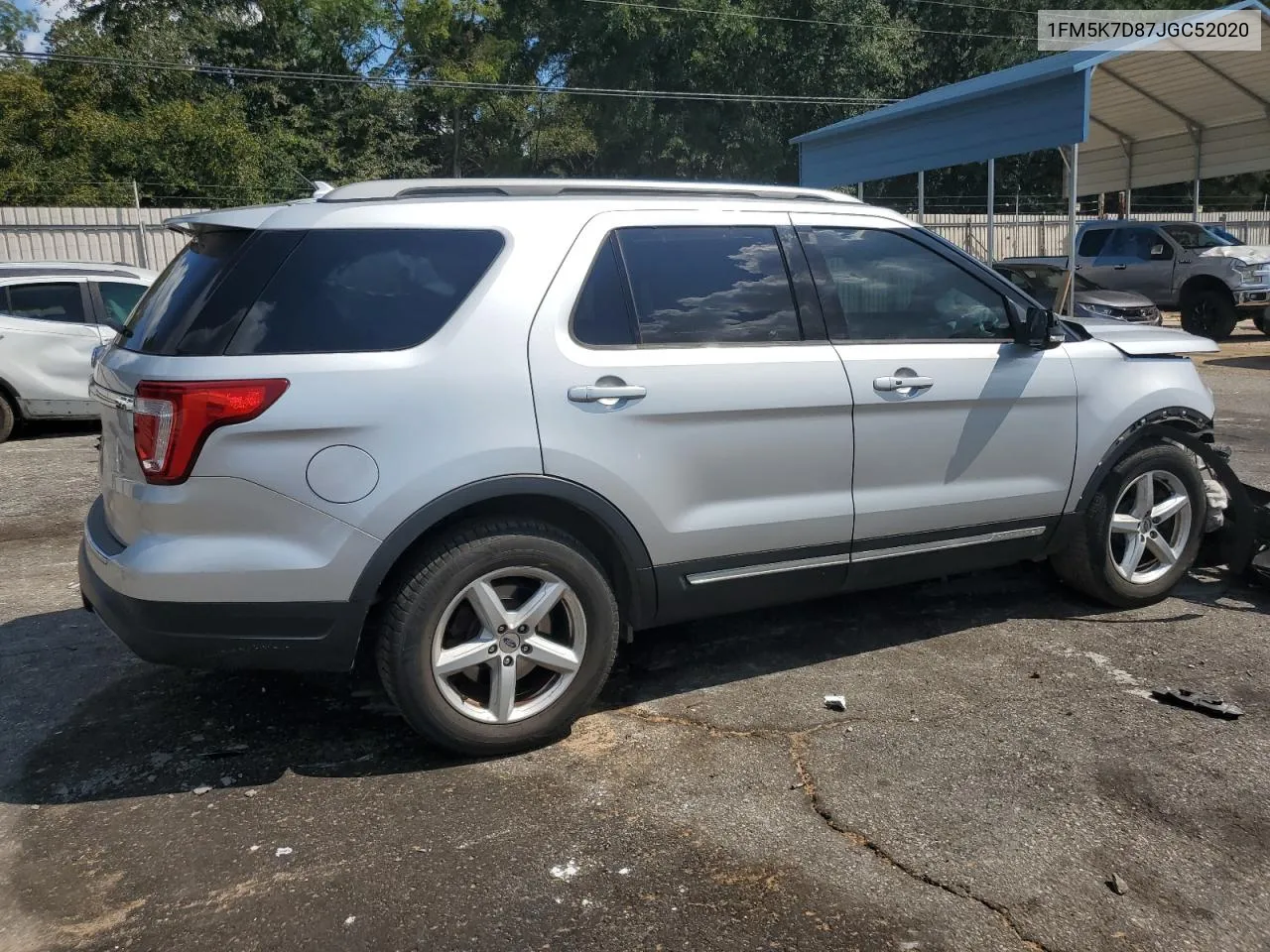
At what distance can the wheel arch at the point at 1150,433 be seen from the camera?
15.7 ft

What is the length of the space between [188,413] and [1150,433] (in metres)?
4.05

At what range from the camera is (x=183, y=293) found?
355 centimetres

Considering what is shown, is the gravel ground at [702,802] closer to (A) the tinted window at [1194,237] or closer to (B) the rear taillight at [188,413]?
(B) the rear taillight at [188,413]

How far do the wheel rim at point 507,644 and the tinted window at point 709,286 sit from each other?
966 mm

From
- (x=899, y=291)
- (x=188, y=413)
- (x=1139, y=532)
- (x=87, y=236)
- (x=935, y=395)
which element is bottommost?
(x=1139, y=532)

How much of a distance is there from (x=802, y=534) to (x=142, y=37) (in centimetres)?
3559

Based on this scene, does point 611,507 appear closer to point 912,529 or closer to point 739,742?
point 739,742

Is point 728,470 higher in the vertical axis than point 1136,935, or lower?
higher

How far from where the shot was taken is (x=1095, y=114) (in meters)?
20.8

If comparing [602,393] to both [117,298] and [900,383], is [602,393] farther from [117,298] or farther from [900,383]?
[117,298]

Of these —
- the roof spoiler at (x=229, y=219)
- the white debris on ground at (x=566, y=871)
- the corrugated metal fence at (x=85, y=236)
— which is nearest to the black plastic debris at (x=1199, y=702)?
the white debris on ground at (x=566, y=871)

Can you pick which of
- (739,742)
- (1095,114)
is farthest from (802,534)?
(1095,114)

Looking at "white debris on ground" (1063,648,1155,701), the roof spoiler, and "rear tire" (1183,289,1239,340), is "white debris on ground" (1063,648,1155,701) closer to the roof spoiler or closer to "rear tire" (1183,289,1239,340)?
the roof spoiler

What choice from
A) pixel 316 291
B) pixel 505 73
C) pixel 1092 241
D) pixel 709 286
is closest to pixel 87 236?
pixel 505 73
